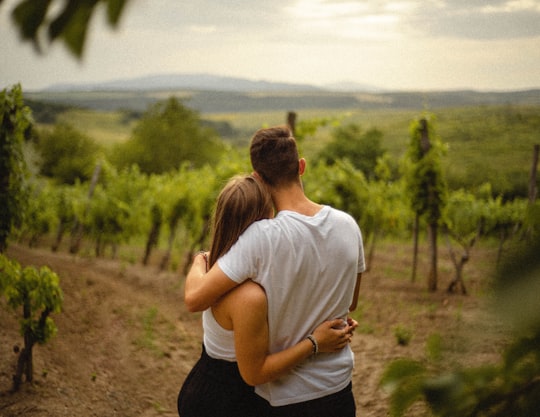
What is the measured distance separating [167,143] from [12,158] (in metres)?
48.1

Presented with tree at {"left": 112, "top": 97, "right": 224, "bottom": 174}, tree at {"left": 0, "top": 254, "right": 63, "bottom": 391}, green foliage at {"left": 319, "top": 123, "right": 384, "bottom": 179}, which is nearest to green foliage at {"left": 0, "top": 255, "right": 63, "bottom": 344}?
tree at {"left": 0, "top": 254, "right": 63, "bottom": 391}

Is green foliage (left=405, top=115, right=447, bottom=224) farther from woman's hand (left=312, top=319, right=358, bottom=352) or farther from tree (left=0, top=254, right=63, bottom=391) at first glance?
woman's hand (left=312, top=319, right=358, bottom=352)

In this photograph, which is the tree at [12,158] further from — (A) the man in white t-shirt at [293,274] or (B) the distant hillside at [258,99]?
(B) the distant hillside at [258,99]

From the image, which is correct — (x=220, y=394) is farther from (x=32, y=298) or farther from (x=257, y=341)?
(x=32, y=298)

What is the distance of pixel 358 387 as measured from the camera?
558 cm

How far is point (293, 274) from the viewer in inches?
79.0

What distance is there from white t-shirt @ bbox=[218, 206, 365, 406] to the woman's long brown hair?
58mm

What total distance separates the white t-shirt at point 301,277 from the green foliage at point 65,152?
5027 cm

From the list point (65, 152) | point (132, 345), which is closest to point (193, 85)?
→ point (65, 152)

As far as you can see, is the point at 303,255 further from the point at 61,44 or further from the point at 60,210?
the point at 60,210

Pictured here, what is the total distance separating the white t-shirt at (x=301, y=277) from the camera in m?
1.98

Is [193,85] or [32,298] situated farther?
[193,85]

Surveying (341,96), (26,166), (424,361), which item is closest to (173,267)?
(26,166)

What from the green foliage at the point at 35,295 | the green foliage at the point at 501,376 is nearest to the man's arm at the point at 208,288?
the green foliage at the point at 501,376
